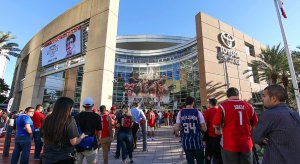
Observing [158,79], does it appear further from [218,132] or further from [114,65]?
[218,132]

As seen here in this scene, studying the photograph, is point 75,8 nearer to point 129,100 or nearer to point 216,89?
point 216,89

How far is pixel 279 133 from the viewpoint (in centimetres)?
198

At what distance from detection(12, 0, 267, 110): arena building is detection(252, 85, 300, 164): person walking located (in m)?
10.5

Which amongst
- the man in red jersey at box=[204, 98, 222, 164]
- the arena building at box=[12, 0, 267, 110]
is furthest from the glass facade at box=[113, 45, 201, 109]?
the man in red jersey at box=[204, 98, 222, 164]

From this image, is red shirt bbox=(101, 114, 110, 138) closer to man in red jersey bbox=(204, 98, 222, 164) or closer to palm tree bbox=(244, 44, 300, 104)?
man in red jersey bbox=(204, 98, 222, 164)

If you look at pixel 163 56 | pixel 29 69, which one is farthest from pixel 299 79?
pixel 29 69

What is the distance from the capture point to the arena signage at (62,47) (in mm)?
15050

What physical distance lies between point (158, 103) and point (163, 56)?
11651 millimetres

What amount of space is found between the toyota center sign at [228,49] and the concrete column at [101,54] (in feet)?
43.4

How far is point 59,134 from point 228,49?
918 inches

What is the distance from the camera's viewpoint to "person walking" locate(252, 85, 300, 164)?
75.5 inches

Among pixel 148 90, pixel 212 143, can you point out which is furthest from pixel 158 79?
pixel 212 143

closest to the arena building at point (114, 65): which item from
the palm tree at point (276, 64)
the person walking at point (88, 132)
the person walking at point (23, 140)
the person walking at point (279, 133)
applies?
the palm tree at point (276, 64)

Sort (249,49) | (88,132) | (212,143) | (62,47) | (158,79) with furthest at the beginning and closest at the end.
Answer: (158,79) < (249,49) < (62,47) < (212,143) < (88,132)
